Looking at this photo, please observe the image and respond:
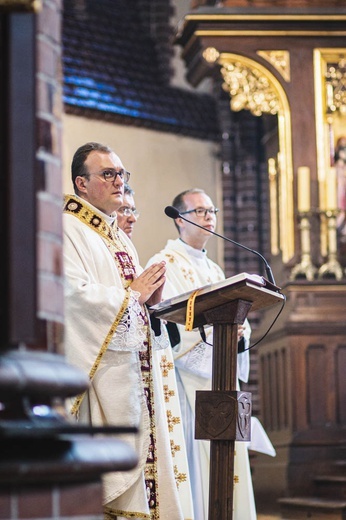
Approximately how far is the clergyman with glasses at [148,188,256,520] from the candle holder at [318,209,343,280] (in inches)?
83.7

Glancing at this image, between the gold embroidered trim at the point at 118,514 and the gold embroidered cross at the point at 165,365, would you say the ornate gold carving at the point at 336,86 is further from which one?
the gold embroidered trim at the point at 118,514

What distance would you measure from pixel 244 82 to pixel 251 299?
517 cm

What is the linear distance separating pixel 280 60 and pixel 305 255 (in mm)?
1773

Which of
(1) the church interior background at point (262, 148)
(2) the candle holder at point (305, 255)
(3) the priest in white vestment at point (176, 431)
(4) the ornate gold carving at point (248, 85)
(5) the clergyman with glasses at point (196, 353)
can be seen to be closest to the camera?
(3) the priest in white vestment at point (176, 431)

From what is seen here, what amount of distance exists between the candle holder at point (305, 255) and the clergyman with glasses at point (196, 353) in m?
2.01

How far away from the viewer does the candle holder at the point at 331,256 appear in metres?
8.95

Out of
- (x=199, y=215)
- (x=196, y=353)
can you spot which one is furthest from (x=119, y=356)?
(x=199, y=215)

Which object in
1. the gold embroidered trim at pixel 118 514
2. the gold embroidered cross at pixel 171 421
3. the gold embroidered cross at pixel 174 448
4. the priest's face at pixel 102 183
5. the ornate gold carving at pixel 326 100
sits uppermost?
the ornate gold carving at pixel 326 100

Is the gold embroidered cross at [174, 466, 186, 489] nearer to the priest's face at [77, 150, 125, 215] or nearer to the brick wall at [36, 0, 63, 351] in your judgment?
the priest's face at [77, 150, 125, 215]

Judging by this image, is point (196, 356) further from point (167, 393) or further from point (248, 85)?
point (248, 85)

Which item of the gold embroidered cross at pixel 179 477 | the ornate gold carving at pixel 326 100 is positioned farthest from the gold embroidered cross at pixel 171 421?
the ornate gold carving at pixel 326 100

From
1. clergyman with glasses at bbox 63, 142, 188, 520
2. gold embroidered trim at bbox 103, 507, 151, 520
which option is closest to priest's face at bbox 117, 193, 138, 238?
clergyman with glasses at bbox 63, 142, 188, 520

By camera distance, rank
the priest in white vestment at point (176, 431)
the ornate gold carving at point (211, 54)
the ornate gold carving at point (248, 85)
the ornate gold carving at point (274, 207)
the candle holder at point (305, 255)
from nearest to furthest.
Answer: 1. the priest in white vestment at point (176, 431)
2. the candle holder at point (305, 255)
3. the ornate gold carving at point (211, 54)
4. the ornate gold carving at point (248, 85)
5. the ornate gold carving at point (274, 207)

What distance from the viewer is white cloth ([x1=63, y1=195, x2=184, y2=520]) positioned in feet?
14.4
